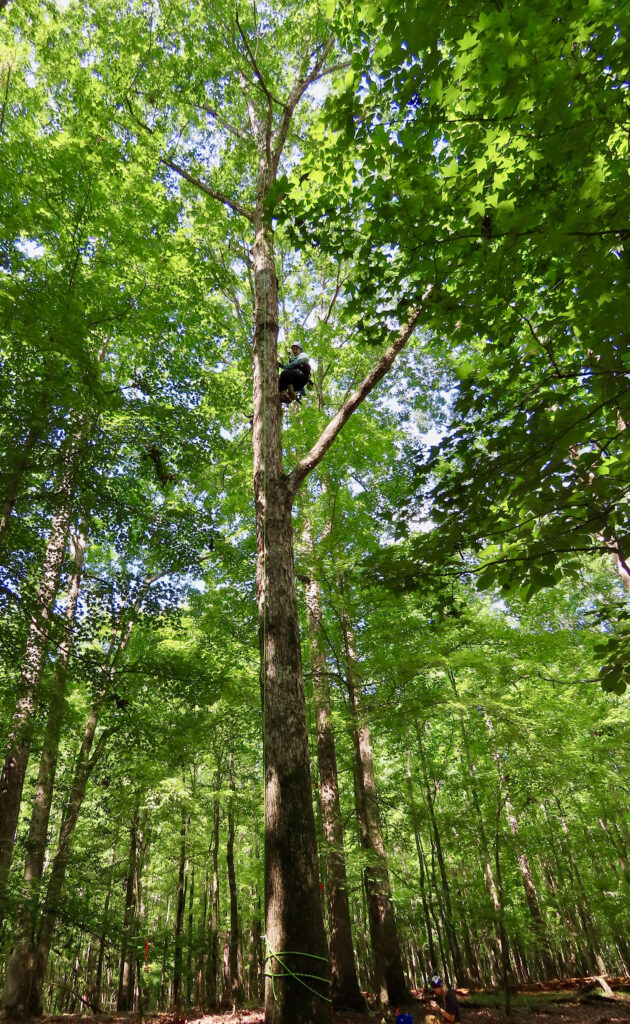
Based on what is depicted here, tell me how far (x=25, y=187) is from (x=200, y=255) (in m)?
3.69

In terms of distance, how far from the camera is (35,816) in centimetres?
887

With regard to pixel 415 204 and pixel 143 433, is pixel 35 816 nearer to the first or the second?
pixel 143 433

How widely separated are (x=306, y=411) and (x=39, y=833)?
371 inches

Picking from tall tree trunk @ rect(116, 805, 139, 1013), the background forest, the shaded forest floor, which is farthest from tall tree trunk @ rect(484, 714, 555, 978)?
tall tree trunk @ rect(116, 805, 139, 1013)

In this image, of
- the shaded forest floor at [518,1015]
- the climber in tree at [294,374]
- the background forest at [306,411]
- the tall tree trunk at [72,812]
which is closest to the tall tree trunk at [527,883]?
the background forest at [306,411]

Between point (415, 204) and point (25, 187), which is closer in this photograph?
point (415, 204)

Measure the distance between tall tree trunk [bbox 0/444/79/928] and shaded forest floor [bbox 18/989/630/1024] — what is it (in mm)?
4416

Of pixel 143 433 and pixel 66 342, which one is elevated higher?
pixel 143 433

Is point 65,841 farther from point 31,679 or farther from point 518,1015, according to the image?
point 518,1015

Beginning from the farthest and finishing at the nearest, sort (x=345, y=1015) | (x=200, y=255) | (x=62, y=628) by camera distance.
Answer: (x=200, y=255)
(x=345, y=1015)
(x=62, y=628)

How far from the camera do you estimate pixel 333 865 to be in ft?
28.8

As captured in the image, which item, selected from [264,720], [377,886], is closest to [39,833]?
[377,886]

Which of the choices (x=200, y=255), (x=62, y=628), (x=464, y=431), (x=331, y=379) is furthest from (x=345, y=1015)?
(x=200, y=255)

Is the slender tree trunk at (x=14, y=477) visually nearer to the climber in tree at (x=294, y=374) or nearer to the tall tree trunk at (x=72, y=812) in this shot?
the tall tree trunk at (x=72, y=812)
